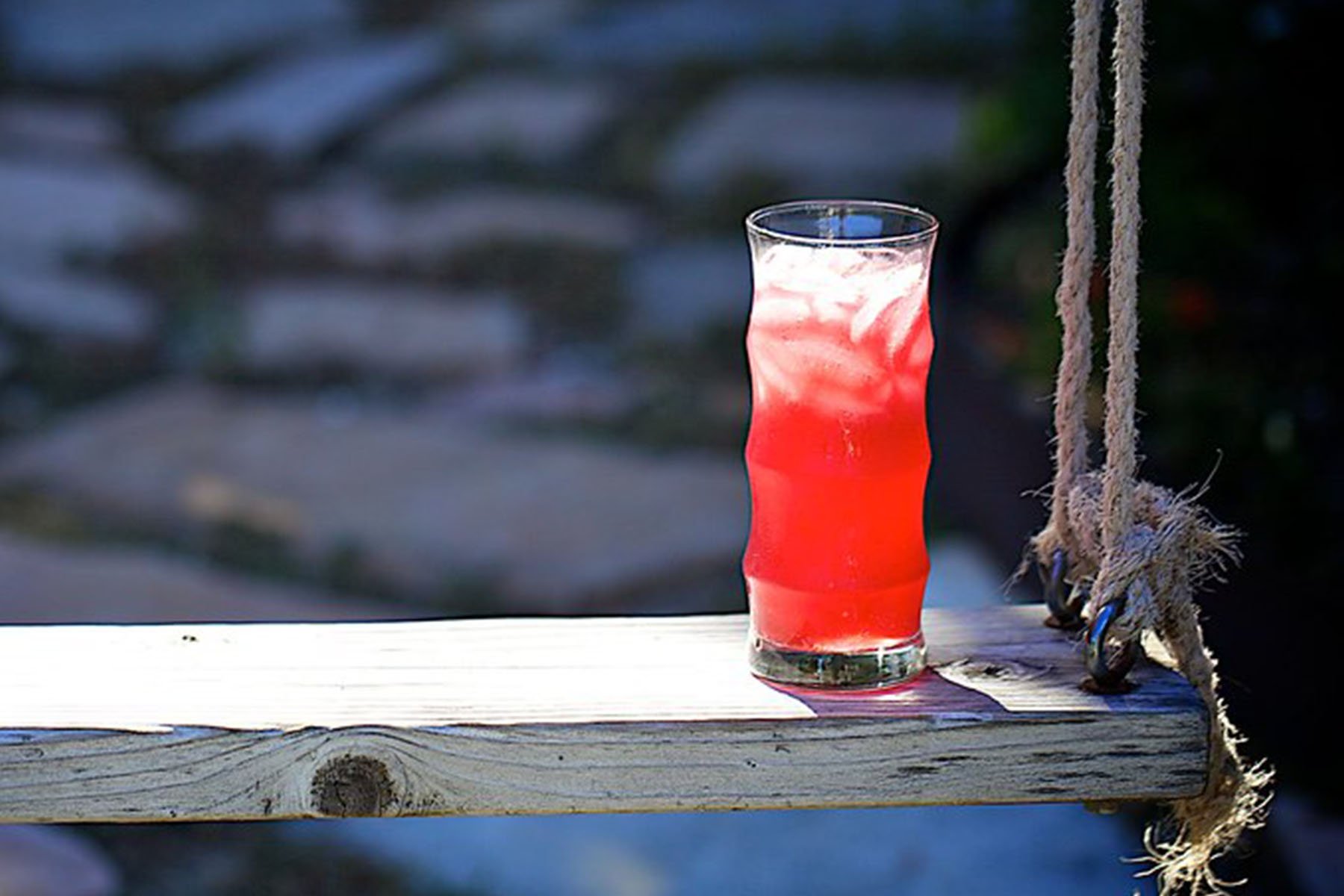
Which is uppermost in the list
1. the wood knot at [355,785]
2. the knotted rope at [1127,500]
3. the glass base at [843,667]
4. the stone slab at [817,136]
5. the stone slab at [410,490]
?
the knotted rope at [1127,500]

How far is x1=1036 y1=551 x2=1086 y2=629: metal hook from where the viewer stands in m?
1.46

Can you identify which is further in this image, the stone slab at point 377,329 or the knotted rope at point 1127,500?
the stone slab at point 377,329

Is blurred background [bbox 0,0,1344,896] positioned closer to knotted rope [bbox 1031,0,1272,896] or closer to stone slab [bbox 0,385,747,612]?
stone slab [bbox 0,385,747,612]

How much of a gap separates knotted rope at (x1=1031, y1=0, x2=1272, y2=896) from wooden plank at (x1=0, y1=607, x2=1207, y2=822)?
55mm

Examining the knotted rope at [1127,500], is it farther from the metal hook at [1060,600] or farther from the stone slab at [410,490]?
the stone slab at [410,490]

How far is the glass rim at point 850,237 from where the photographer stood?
1.33 m

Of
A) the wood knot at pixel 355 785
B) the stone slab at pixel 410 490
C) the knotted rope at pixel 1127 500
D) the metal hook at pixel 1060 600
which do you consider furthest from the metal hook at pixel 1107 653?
the stone slab at pixel 410 490

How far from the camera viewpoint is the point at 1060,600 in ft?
4.80

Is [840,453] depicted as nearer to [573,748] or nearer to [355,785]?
[573,748]

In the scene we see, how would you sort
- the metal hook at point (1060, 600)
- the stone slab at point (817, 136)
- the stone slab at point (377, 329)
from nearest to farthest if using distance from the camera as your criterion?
the metal hook at point (1060, 600) → the stone slab at point (377, 329) → the stone slab at point (817, 136)

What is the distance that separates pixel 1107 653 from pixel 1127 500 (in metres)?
0.11

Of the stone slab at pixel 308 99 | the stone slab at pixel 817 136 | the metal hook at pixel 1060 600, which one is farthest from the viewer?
the stone slab at pixel 308 99

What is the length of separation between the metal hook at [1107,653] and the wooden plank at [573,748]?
0.6 inches

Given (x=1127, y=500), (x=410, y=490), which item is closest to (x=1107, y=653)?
(x=1127, y=500)
